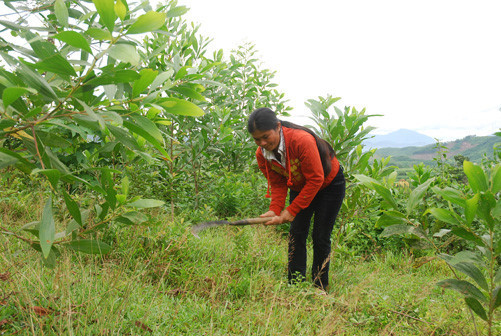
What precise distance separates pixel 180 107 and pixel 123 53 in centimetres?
28

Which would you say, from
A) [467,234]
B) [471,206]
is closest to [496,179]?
[471,206]

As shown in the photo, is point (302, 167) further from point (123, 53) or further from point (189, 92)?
point (123, 53)

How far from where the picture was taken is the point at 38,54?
1179 millimetres

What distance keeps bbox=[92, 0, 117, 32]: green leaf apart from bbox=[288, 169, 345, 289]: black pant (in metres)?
2.67

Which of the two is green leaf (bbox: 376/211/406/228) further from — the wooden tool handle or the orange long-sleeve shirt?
the wooden tool handle

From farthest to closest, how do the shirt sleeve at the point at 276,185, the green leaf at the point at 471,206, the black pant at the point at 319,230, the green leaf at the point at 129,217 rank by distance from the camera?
the shirt sleeve at the point at 276,185 → the black pant at the point at 319,230 → the green leaf at the point at 129,217 → the green leaf at the point at 471,206

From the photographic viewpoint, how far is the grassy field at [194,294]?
197 centimetres

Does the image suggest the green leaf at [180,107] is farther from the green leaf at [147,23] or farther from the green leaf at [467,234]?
the green leaf at [467,234]

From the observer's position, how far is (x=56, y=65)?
1087 millimetres

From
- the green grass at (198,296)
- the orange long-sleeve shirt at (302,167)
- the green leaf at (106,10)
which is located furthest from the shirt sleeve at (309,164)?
the green leaf at (106,10)

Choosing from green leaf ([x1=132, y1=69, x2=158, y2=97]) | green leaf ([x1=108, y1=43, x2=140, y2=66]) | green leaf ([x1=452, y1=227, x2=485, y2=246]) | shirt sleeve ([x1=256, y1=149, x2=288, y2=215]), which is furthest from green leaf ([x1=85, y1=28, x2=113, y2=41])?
shirt sleeve ([x1=256, y1=149, x2=288, y2=215])

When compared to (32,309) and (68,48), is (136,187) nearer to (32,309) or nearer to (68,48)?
(32,309)

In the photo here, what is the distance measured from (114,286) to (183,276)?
0.78 metres

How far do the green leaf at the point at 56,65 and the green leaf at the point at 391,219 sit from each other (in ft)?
5.09
